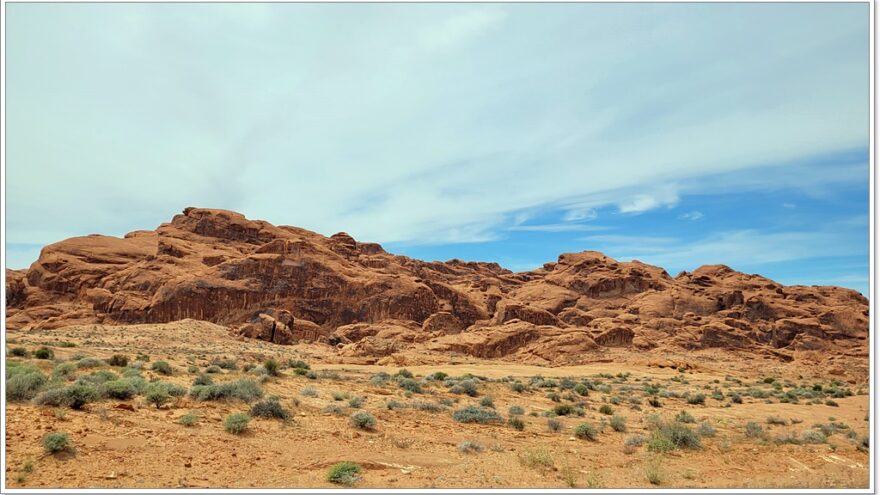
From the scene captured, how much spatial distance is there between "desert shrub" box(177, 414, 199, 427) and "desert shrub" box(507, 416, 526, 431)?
8.00m

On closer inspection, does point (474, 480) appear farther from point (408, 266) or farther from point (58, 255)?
point (408, 266)

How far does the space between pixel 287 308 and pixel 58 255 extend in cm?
3664

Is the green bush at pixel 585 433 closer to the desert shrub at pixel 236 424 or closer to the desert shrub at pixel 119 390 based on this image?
the desert shrub at pixel 236 424

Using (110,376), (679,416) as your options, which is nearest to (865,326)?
(679,416)

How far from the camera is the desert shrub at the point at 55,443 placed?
8.48 metres

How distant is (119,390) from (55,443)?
162 inches

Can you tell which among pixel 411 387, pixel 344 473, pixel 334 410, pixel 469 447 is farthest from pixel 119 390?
pixel 411 387

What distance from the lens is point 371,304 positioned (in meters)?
68.6

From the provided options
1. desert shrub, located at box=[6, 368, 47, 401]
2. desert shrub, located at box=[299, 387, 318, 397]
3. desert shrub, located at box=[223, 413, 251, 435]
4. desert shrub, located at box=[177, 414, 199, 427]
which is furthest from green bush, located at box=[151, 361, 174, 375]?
desert shrub, located at box=[223, 413, 251, 435]

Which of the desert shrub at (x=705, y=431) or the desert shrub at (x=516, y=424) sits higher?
the desert shrub at (x=516, y=424)

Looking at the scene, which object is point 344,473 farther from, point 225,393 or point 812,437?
point 812,437

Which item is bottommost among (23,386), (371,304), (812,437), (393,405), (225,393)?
(812,437)

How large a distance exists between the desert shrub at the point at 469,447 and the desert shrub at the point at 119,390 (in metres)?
8.04

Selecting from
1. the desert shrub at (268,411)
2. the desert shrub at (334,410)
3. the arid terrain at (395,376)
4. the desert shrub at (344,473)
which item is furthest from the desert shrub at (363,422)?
the desert shrub at (344,473)
